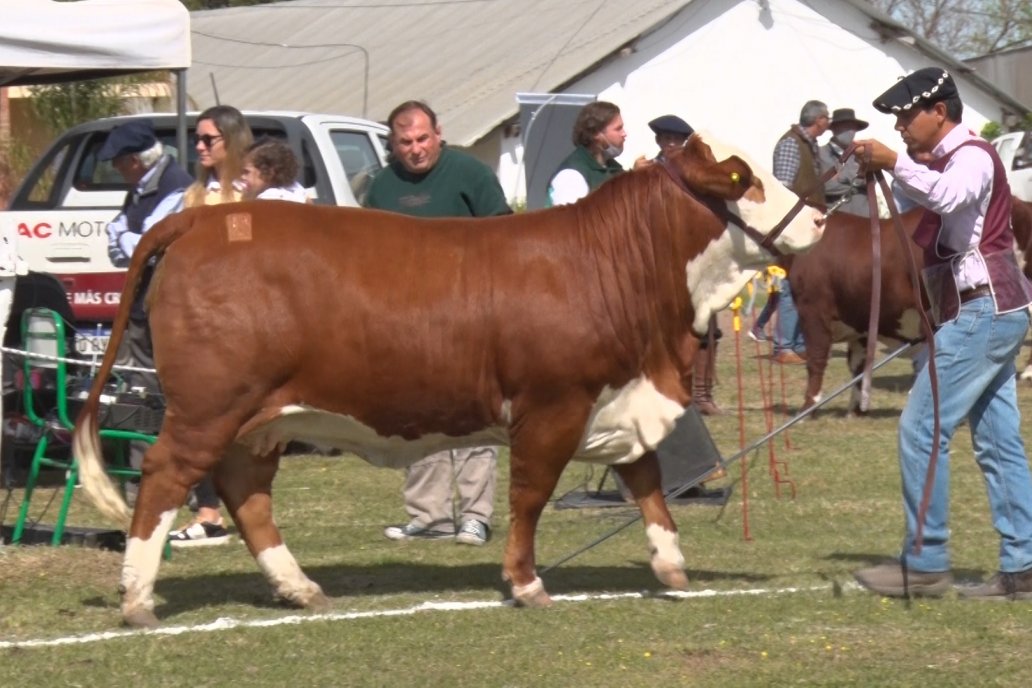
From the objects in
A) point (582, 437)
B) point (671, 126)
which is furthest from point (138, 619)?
point (671, 126)

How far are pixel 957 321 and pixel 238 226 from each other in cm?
286

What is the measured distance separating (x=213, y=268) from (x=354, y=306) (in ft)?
1.83

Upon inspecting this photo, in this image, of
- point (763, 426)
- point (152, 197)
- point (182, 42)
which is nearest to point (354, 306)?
point (152, 197)

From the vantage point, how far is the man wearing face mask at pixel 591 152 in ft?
34.5

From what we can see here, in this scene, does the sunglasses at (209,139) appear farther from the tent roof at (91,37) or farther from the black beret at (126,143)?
the tent roof at (91,37)

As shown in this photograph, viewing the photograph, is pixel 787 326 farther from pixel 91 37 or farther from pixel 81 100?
pixel 81 100

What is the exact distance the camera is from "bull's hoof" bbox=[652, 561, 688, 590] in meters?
8.09

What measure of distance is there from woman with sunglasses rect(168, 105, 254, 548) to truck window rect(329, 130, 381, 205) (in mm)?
4568

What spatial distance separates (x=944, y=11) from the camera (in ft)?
184

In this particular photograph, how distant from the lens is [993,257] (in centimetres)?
758

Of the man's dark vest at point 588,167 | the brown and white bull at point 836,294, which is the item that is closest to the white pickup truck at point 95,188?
the man's dark vest at point 588,167

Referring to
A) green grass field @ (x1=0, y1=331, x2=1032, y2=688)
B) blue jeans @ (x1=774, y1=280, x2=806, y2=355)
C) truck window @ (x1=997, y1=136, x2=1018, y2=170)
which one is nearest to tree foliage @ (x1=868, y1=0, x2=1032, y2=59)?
truck window @ (x1=997, y1=136, x2=1018, y2=170)

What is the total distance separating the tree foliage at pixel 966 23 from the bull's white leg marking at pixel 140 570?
1836 inches

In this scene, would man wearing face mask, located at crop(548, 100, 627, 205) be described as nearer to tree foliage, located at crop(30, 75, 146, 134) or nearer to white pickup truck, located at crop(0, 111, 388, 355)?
white pickup truck, located at crop(0, 111, 388, 355)
